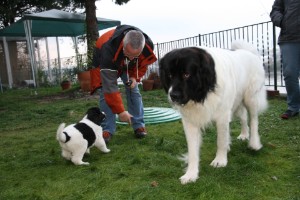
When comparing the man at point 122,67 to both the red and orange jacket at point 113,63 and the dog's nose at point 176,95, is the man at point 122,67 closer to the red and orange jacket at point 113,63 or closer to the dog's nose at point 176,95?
the red and orange jacket at point 113,63

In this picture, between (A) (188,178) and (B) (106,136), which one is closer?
(A) (188,178)

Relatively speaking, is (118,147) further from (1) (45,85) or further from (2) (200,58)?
(1) (45,85)

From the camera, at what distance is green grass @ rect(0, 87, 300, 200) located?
9.78 feet

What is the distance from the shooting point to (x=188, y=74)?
2895 mm

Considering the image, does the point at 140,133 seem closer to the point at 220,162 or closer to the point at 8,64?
the point at 220,162

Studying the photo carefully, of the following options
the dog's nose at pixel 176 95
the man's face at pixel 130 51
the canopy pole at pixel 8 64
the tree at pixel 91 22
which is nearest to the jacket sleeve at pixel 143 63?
the man's face at pixel 130 51

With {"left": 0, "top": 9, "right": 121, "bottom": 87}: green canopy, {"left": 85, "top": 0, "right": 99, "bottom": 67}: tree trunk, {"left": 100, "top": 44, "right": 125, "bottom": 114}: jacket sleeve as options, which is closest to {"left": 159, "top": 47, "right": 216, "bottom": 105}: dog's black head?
{"left": 100, "top": 44, "right": 125, "bottom": 114}: jacket sleeve

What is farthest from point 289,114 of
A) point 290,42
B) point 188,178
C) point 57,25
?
point 57,25

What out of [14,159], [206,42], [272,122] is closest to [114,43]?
[14,159]

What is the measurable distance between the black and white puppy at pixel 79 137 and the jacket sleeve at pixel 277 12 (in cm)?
329

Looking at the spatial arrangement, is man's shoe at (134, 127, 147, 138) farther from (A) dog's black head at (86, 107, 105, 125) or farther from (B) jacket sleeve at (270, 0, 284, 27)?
(B) jacket sleeve at (270, 0, 284, 27)

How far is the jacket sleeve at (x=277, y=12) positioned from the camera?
543cm

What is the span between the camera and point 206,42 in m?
10.8

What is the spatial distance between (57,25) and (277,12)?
1311cm
